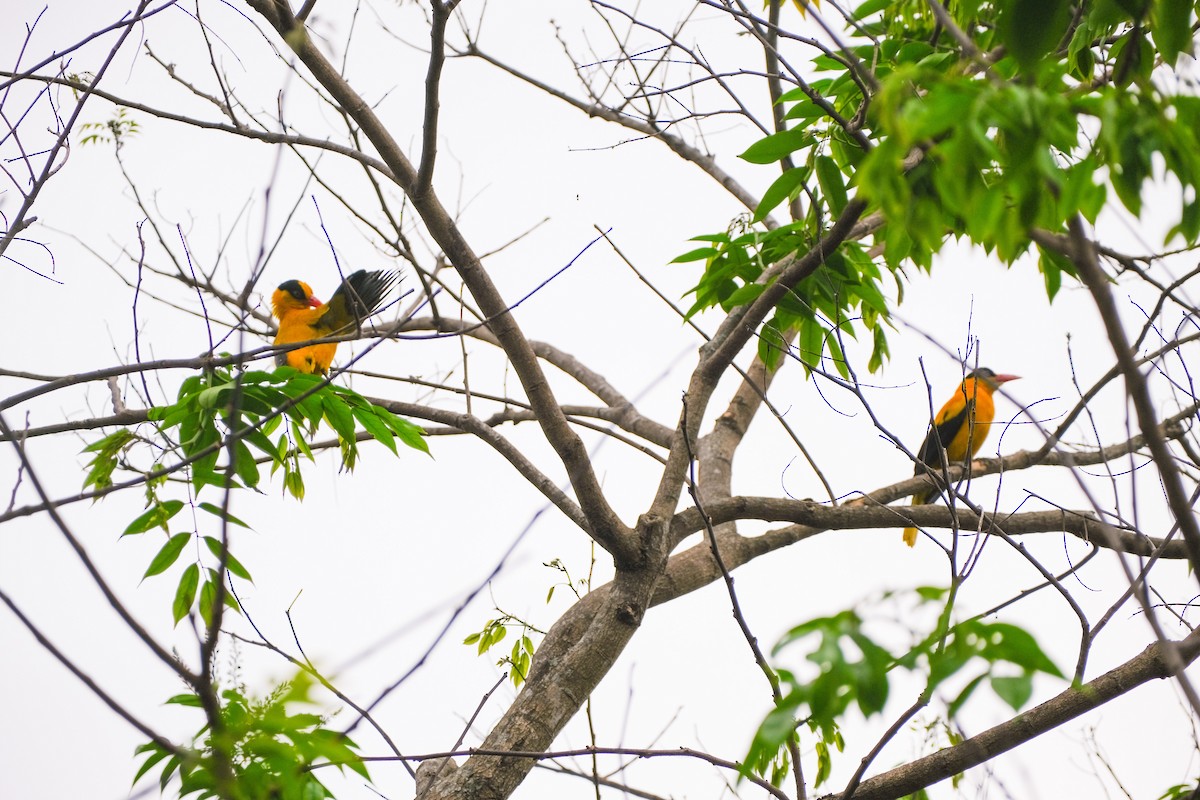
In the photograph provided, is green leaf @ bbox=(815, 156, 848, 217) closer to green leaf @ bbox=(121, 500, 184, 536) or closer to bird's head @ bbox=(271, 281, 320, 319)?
green leaf @ bbox=(121, 500, 184, 536)

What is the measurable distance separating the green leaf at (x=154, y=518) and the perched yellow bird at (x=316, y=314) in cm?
169

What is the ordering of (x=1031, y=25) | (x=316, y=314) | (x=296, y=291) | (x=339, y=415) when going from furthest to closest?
(x=296, y=291) → (x=316, y=314) → (x=339, y=415) → (x=1031, y=25)

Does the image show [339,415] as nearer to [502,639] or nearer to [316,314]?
[502,639]

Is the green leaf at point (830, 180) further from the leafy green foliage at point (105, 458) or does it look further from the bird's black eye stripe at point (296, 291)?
the bird's black eye stripe at point (296, 291)

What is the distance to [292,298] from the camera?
5469 mm

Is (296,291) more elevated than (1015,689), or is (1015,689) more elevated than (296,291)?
(296,291)

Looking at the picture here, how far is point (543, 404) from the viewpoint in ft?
7.48

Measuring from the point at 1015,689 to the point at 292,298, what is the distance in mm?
5119

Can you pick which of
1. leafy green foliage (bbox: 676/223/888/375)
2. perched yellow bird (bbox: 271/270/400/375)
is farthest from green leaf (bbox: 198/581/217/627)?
perched yellow bird (bbox: 271/270/400/375)

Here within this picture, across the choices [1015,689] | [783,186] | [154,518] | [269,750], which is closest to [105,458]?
[154,518]

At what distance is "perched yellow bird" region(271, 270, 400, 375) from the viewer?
4113 millimetres

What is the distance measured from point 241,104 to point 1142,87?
2.24 meters

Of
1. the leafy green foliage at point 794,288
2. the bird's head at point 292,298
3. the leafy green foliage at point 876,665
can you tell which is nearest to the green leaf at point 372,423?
the leafy green foliage at point 794,288

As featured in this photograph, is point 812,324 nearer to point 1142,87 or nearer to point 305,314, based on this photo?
point 1142,87
